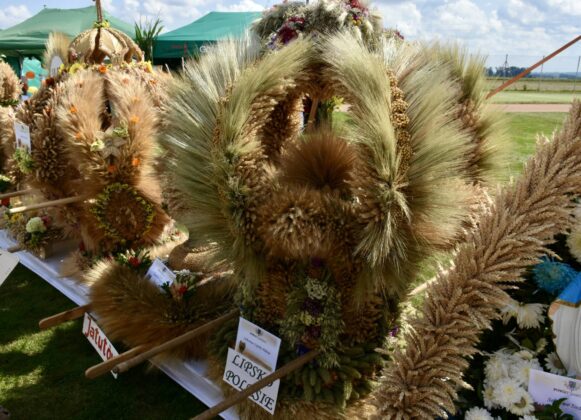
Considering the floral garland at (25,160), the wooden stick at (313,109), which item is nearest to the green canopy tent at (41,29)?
the floral garland at (25,160)

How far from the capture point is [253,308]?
1.52 m

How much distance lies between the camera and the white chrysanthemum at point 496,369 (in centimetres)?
90

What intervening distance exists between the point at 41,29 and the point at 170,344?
37.3ft

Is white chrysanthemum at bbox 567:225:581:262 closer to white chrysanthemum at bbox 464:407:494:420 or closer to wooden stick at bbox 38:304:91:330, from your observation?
white chrysanthemum at bbox 464:407:494:420

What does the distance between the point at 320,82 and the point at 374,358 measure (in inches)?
33.5

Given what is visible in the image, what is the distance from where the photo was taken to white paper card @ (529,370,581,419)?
2.65 ft

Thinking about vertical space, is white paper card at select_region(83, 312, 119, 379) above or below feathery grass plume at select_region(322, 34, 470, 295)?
below

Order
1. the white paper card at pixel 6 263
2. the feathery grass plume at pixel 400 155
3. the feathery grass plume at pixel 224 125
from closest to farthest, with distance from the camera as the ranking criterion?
the feathery grass plume at pixel 400 155 → the feathery grass plume at pixel 224 125 → the white paper card at pixel 6 263

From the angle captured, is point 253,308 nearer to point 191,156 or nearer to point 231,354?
point 231,354

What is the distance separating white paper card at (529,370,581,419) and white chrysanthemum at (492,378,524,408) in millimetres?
24

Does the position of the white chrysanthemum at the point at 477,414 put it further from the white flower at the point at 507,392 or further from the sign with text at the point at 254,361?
the sign with text at the point at 254,361

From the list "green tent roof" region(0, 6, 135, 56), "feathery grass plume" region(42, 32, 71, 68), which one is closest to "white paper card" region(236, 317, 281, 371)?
"feathery grass plume" region(42, 32, 71, 68)

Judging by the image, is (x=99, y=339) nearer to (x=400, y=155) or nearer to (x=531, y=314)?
(x=400, y=155)

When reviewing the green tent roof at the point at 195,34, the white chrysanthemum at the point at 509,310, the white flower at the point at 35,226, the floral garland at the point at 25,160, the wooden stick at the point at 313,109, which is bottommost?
the white flower at the point at 35,226
